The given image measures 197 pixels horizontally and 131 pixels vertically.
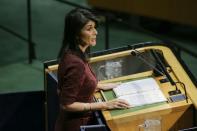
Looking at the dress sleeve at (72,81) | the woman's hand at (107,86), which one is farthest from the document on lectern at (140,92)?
the dress sleeve at (72,81)

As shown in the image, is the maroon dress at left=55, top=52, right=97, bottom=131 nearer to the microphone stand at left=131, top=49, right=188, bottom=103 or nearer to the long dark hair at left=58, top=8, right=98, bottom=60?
the long dark hair at left=58, top=8, right=98, bottom=60

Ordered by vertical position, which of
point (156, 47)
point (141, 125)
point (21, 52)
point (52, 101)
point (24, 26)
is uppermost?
point (24, 26)

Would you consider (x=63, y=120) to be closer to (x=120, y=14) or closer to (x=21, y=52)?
(x=21, y=52)

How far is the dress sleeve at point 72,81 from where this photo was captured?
141 inches

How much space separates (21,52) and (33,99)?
3318 millimetres

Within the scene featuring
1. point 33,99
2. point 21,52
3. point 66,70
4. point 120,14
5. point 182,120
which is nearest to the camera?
point 66,70

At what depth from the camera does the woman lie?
3.59 meters

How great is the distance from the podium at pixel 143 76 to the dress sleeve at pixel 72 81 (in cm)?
27

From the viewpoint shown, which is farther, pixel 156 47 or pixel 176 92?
pixel 156 47

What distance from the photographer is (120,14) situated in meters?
8.91

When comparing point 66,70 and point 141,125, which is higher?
point 66,70

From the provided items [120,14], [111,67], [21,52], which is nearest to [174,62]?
[111,67]

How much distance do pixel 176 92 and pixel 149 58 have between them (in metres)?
0.47

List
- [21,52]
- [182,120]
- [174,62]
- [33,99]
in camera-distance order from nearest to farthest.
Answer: [182,120] < [174,62] < [33,99] < [21,52]
